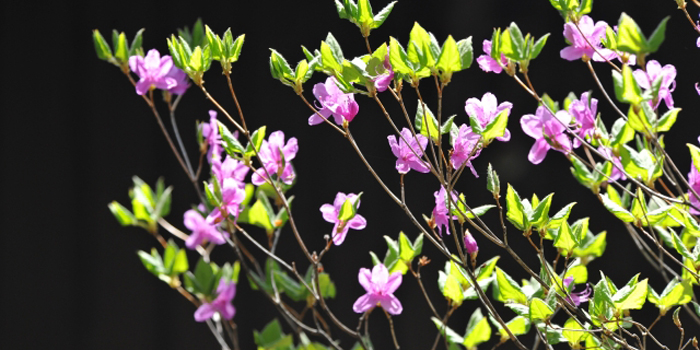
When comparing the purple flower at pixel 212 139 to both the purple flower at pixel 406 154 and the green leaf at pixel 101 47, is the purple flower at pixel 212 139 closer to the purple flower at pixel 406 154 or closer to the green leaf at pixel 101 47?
the green leaf at pixel 101 47

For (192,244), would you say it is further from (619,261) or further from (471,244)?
(619,261)

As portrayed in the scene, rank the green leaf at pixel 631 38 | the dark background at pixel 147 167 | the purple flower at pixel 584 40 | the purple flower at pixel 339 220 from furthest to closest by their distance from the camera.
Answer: the dark background at pixel 147 167, the purple flower at pixel 339 220, the purple flower at pixel 584 40, the green leaf at pixel 631 38

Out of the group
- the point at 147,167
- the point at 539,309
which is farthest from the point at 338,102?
the point at 147,167

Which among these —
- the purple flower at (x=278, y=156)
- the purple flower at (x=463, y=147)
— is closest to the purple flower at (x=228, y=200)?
the purple flower at (x=278, y=156)

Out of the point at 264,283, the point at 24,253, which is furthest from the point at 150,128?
the point at 264,283

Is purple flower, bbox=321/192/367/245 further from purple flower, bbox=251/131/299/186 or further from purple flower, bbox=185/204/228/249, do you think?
purple flower, bbox=185/204/228/249

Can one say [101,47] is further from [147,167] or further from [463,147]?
[147,167]
